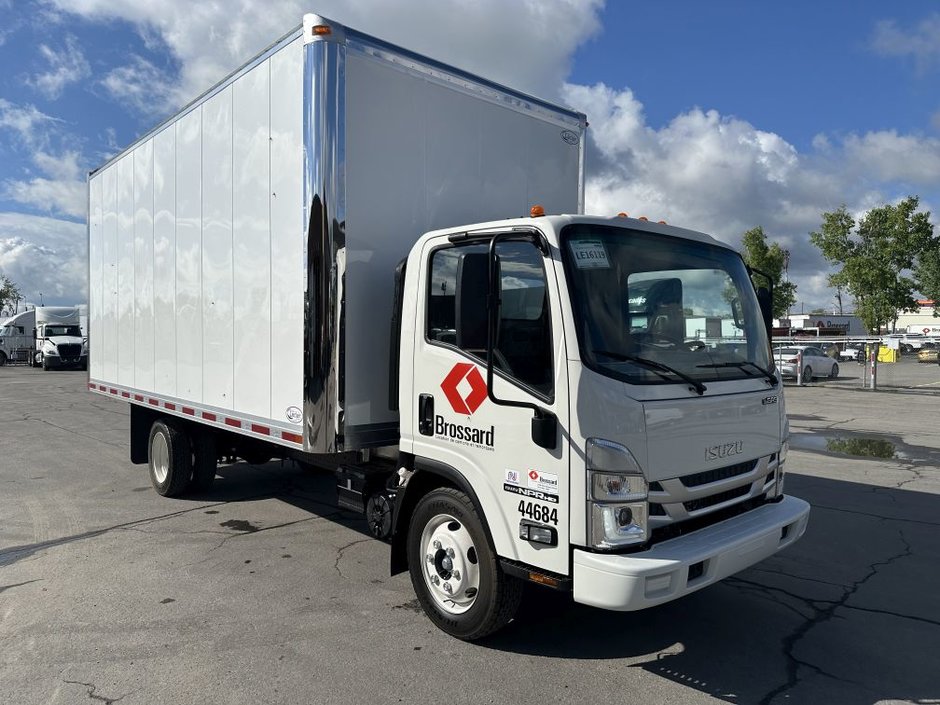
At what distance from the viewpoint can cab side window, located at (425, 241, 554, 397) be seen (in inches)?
138

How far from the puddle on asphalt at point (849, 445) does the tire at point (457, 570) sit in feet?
30.0

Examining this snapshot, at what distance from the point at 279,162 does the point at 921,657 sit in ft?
16.8

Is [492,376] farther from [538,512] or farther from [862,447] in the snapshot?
[862,447]

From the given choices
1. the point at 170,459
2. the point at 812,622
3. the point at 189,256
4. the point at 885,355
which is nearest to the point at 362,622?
the point at 812,622

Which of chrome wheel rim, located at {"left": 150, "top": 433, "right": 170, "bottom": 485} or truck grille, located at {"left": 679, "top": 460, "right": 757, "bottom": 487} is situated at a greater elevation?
truck grille, located at {"left": 679, "top": 460, "right": 757, "bottom": 487}

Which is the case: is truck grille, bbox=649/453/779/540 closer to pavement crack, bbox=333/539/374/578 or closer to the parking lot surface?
the parking lot surface

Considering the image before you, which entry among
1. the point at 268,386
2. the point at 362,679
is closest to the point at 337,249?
the point at 268,386

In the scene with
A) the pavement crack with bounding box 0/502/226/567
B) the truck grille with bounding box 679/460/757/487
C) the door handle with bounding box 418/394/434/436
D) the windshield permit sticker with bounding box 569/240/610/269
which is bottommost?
the pavement crack with bounding box 0/502/226/567

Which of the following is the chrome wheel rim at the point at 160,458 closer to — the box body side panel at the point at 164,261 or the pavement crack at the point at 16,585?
the box body side panel at the point at 164,261

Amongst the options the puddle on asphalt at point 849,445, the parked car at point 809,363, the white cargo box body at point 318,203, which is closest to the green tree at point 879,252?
the parked car at point 809,363

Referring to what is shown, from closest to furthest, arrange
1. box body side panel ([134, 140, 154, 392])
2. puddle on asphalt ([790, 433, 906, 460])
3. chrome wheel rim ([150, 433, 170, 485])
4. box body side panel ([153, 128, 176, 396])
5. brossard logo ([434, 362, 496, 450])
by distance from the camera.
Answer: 1. brossard logo ([434, 362, 496, 450])
2. box body side panel ([153, 128, 176, 396])
3. box body side panel ([134, 140, 154, 392])
4. chrome wheel rim ([150, 433, 170, 485])
5. puddle on asphalt ([790, 433, 906, 460])

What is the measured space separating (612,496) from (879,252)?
35.5 meters

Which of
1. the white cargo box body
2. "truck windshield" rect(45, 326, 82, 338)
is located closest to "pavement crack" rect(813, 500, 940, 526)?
the white cargo box body

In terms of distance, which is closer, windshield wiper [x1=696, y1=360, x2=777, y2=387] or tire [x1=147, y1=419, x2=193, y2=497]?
windshield wiper [x1=696, y1=360, x2=777, y2=387]
